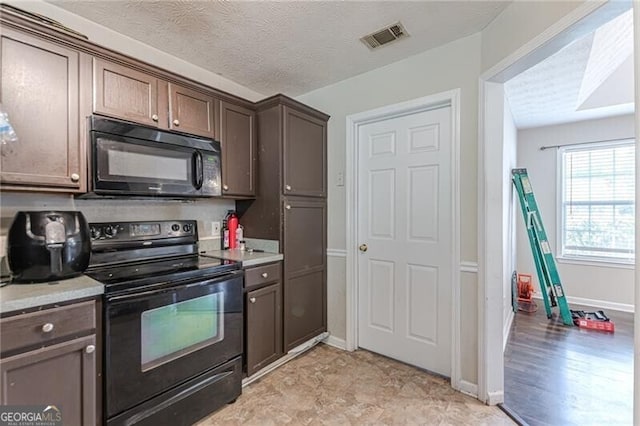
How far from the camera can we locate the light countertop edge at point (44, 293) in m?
1.16

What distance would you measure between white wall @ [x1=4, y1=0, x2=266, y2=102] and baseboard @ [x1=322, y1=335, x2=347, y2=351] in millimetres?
2571

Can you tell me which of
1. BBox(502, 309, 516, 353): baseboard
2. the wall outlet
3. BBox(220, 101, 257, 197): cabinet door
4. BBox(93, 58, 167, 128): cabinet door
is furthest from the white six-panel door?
BBox(93, 58, 167, 128): cabinet door

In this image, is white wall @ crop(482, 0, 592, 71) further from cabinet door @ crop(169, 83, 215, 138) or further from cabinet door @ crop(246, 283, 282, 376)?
cabinet door @ crop(246, 283, 282, 376)

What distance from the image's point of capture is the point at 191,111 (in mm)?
2076

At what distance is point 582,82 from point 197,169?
369 centimetres

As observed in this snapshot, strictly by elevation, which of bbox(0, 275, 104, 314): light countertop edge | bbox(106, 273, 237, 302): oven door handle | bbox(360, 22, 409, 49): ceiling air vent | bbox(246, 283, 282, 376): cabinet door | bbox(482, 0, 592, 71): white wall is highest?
bbox(360, 22, 409, 49): ceiling air vent

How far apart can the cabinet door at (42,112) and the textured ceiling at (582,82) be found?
3.25 metres

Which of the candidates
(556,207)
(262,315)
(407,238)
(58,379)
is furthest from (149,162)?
(556,207)

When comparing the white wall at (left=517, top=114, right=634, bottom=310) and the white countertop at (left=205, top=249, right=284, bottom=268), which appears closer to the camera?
the white countertop at (left=205, top=249, right=284, bottom=268)

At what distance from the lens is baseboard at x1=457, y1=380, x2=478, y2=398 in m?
2.00

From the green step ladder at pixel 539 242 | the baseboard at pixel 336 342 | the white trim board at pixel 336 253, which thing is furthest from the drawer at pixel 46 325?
the green step ladder at pixel 539 242

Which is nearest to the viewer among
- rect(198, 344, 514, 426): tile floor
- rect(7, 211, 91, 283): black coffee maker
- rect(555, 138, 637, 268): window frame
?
rect(7, 211, 91, 283): black coffee maker

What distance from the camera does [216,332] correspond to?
6.13 feet

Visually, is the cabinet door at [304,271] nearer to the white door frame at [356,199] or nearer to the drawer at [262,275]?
the drawer at [262,275]
